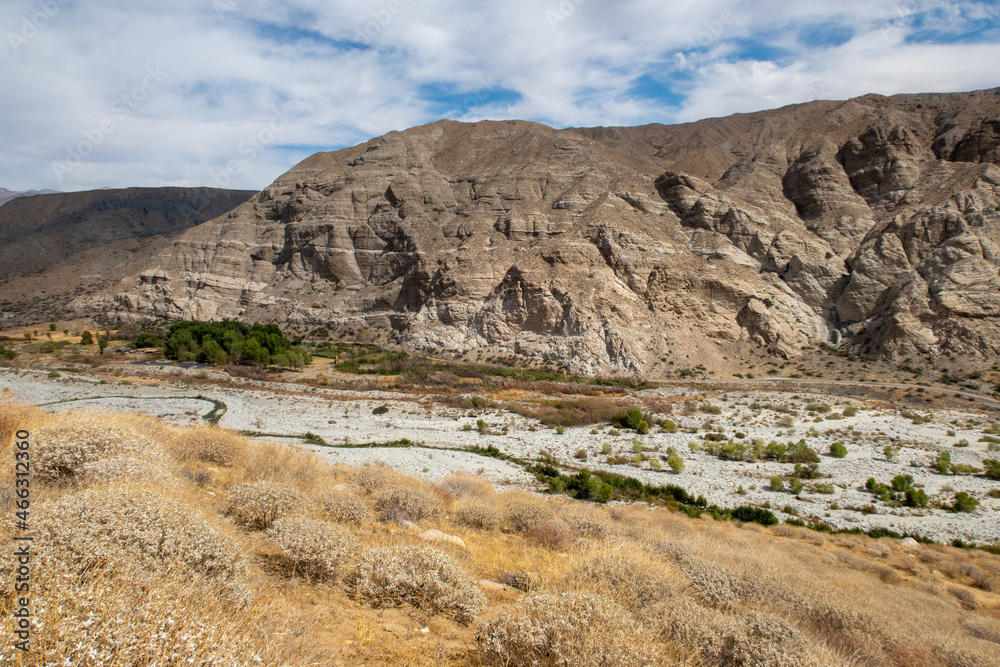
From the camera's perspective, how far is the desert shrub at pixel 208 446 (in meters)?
9.41

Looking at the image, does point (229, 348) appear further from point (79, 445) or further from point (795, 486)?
point (795, 486)

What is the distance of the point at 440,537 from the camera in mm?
7395

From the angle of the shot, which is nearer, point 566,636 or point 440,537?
point 566,636

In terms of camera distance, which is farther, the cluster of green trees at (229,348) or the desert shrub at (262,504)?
the cluster of green trees at (229,348)

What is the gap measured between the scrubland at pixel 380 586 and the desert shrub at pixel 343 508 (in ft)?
0.11

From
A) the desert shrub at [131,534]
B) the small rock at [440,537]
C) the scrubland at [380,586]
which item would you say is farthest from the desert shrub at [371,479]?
the desert shrub at [131,534]

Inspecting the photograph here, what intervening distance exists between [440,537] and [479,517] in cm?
164

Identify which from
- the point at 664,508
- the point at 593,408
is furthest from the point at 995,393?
the point at 664,508

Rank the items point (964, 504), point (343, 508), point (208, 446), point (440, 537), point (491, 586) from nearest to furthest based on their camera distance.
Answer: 1. point (491, 586)
2. point (343, 508)
3. point (440, 537)
4. point (208, 446)
5. point (964, 504)

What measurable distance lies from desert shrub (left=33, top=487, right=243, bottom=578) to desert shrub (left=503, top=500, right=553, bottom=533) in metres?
5.63

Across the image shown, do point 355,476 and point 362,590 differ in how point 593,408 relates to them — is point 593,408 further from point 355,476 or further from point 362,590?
point 362,590

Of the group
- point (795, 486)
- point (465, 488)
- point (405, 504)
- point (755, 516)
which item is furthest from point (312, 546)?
point (795, 486)

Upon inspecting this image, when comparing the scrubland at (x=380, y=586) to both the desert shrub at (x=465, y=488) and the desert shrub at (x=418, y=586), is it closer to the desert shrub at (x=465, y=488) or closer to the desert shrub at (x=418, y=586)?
the desert shrub at (x=418, y=586)

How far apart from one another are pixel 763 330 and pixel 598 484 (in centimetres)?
3712
